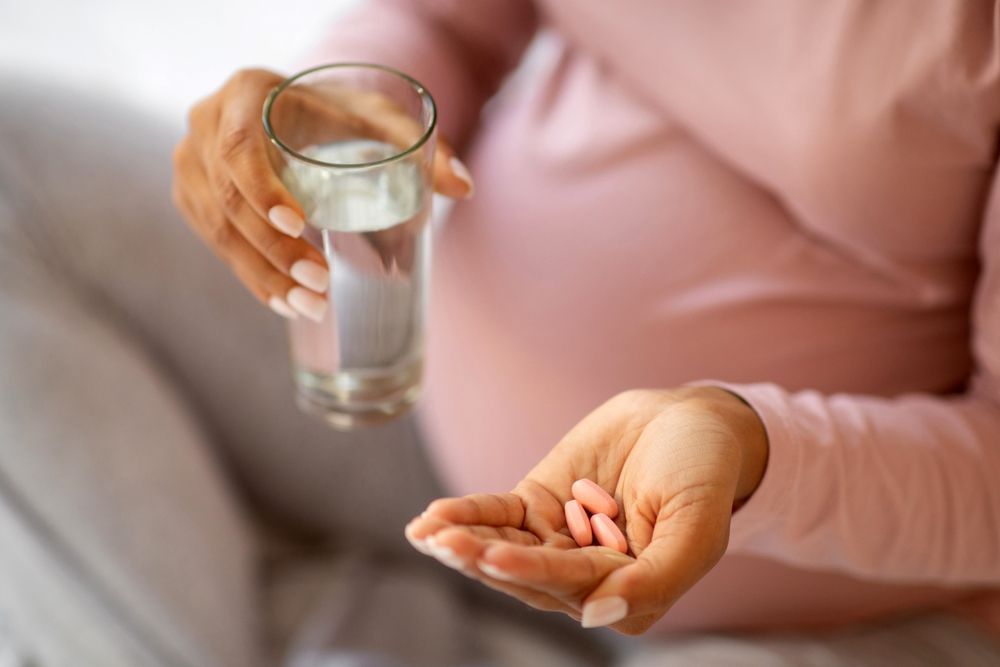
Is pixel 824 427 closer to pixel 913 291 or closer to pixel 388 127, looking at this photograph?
pixel 913 291

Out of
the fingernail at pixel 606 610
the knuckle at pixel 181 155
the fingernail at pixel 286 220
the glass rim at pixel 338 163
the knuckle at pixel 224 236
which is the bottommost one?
the fingernail at pixel 606 610

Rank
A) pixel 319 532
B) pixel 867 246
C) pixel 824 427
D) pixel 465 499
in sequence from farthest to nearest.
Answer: pixel 319 532, pixel 867 246, pixel 824 427, pixel 465 499

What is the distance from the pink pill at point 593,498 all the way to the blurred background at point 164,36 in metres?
0.91

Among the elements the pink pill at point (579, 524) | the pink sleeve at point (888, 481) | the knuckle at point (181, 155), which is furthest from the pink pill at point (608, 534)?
the knuckle at point (181, 155)

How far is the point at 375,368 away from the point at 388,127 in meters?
0.15

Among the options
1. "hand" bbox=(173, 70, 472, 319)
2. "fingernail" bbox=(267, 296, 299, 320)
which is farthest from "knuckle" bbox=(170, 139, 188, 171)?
"fingernail" bbox=(267, 296, 299, 320)

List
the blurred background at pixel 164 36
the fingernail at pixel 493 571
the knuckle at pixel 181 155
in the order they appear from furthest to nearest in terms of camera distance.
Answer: the blurred background at pixel 164 36
the knuckle at pixel 181 155
the fingernail at pixel 493 571

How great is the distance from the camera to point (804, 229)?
0.69 m

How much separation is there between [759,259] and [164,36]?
0.92 meters

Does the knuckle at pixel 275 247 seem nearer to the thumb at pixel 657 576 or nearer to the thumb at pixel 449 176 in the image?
the thumb at pixel 449 176

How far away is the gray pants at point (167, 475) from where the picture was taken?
2.37 feet

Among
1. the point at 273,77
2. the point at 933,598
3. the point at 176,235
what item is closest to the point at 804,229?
the point at 933,598

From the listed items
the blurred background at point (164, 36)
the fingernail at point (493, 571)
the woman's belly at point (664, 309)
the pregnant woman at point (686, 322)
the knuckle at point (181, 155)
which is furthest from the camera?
the blurred background at point (164, 36)

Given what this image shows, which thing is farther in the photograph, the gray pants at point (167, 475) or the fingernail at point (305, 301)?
the gray pants at point (167, 475)
